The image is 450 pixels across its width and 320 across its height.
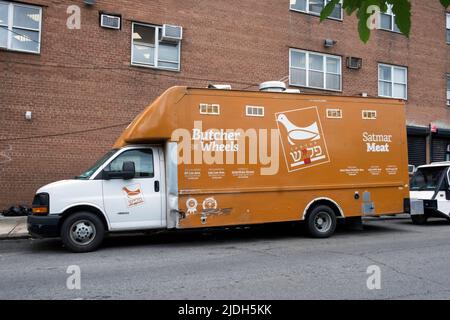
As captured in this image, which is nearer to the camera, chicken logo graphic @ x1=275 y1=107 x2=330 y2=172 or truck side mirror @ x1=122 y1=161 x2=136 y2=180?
truck side mirror @ x1=122 y1=161 x2=136 y2=180

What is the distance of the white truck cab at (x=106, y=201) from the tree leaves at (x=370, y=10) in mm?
6788

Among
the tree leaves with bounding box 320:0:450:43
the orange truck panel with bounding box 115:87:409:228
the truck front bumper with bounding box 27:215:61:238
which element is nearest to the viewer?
the tree leaves with bounding box 320:0:450:43

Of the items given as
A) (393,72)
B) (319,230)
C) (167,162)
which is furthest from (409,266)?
(393,72)

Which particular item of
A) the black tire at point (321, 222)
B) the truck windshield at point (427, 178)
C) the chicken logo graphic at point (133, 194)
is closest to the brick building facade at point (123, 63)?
the truck windshield at point (427, 178)

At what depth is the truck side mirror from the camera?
888 centimetres

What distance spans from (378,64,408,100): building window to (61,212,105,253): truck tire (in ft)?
50.6

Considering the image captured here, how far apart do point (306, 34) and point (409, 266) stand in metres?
13.1

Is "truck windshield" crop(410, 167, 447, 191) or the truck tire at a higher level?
"truck windshield" crop(410, 167, 447, 191)

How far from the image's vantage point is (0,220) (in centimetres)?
1252

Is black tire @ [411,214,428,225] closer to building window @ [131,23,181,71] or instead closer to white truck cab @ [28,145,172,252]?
white truck cab @ [28,145,172,252]

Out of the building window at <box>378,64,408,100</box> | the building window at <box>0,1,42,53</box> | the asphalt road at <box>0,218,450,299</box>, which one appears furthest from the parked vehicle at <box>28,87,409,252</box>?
the building window at <box>378,64,408,100</box>

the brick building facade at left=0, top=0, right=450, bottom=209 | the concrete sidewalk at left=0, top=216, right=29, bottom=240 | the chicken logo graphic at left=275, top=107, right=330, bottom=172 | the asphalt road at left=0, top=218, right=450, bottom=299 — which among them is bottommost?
the asphalt road at left=0, top=218, right=450, bottom=299

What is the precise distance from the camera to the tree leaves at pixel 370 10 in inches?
94.6

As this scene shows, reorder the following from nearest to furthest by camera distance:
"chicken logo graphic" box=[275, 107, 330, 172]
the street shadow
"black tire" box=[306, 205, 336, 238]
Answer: the street shadow → "chicken logo graphic" box=[275, 107, 330, 172] → "black tire" box=[306, 205, 336, 238]
